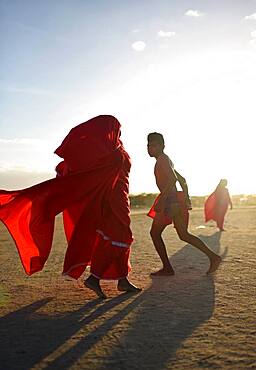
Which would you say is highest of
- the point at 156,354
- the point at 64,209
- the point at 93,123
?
the point at 93,123

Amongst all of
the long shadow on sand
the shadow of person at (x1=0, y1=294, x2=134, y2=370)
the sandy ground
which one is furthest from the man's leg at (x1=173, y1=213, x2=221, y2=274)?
the shadow of person at (x1=0, y1=294, x2=134, y2=370)

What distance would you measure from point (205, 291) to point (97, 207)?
1695 millimetres

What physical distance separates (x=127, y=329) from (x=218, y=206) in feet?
38.6

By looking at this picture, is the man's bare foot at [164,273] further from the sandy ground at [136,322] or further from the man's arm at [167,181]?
the man's arm at [167,181]

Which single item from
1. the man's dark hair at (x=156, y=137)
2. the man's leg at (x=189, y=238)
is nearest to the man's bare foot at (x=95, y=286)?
the man's leg at (x=189, y=238)

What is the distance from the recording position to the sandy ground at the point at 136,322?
3.93 m

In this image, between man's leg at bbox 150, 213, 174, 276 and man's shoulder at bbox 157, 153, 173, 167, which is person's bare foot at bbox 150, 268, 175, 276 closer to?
man's leg at bbox 150, 213, 174, 276

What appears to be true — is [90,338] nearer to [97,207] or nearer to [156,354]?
[156,354]

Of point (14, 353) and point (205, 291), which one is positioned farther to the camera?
point (205, 291)

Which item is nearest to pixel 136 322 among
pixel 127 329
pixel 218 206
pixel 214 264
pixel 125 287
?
pixel 127 329

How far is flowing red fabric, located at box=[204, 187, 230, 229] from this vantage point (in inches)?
628

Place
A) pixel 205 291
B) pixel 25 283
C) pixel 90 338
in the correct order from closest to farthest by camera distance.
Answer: pixel 90 338 → pixel 205 291 → pixel 25 283

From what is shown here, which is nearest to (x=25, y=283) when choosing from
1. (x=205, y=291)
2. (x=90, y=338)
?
(x=205, y=291)

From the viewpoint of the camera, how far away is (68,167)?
6.67 m
